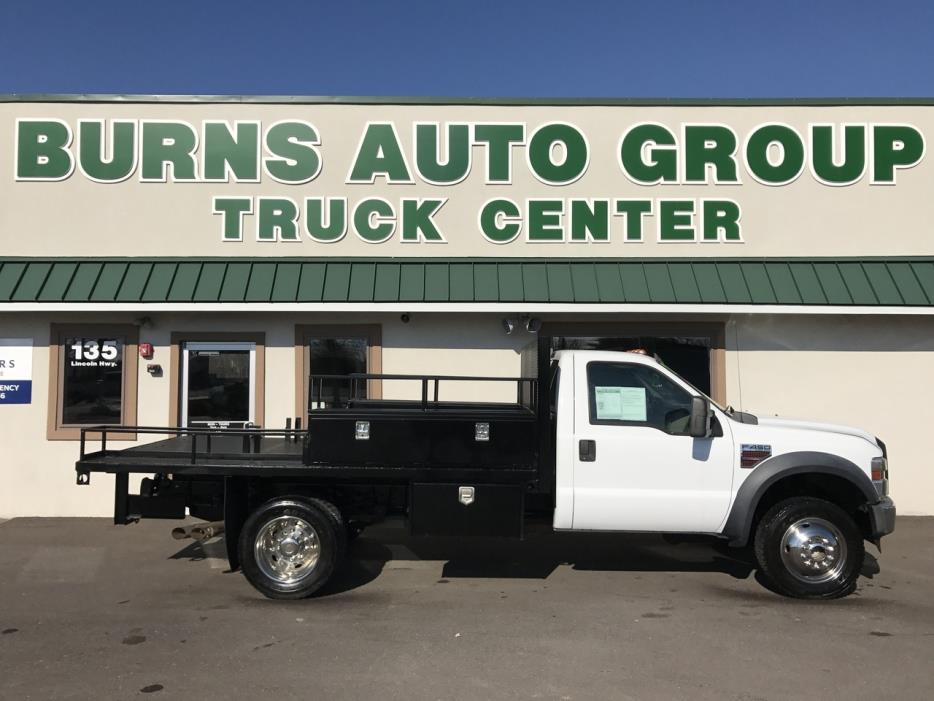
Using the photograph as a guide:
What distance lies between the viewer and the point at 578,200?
32.2 ft

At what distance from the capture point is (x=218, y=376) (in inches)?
376

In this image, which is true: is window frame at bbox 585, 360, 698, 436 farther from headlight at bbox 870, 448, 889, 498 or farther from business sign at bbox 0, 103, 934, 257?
business sign at bbox 0, 103, 934, 257

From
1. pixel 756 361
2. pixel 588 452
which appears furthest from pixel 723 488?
pixel 756 361

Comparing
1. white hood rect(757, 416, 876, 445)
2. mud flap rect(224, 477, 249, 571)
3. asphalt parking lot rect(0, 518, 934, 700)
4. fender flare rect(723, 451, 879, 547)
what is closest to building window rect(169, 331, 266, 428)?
asphalt parking lot rect(0, 518, 934, 700)

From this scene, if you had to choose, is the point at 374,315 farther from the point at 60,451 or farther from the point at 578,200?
the point at 60,451

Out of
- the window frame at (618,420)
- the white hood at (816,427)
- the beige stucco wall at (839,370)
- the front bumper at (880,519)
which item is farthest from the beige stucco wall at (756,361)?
the front bumper at (880,519)

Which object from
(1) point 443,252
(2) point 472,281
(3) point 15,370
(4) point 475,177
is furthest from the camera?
(4) point 475,177

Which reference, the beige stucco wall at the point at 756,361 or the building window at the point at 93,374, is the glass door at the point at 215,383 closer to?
the beige stucco wall at the point at 756,361

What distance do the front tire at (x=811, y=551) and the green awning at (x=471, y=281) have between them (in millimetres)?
3573

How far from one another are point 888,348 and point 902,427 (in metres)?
1.03

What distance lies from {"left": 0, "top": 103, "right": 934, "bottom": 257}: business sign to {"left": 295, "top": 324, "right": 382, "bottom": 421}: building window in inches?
43.2

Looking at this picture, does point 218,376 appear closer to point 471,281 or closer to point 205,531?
point 205,531

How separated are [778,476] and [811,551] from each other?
699 millimetres

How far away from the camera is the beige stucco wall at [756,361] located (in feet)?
30.9
